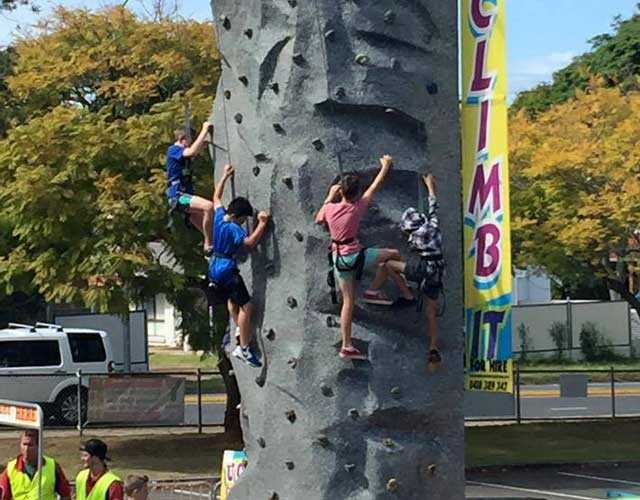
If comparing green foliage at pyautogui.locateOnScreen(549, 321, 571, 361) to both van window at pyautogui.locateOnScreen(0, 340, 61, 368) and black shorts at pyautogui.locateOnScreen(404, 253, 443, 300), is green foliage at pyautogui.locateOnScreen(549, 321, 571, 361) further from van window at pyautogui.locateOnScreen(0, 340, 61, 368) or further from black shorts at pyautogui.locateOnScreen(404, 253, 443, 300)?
black shorts at pyautogui.locateOnScreen(404, 253, 443, 300)

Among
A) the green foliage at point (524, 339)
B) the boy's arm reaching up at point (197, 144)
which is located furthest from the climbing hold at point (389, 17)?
the green foliage at point (524, 339)

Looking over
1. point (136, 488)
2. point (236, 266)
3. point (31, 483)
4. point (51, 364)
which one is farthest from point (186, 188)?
point (51, 364)

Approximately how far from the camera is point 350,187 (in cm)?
679

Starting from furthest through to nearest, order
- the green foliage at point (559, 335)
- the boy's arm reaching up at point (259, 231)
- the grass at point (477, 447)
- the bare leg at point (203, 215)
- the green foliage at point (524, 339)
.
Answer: the green foliage at point (559, 335), the green foliage at point (524, 339), the grass at point (477, 447), the bare leg at point (203, 215), the boy's arm reaching up at point (259, 231)

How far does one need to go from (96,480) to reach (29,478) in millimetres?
757

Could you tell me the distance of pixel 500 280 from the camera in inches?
295

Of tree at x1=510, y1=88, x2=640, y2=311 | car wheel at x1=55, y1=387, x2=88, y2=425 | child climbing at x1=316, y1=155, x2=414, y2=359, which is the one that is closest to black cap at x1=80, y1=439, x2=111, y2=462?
child climbing at x1=316, y1=155, x2=414, y2=359

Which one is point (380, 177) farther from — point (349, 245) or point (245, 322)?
point (245, 322)

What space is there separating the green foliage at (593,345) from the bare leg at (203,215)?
132ft

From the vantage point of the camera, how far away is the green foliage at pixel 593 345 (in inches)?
1850

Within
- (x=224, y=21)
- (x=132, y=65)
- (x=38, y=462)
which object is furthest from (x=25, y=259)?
(x=224, y=21)

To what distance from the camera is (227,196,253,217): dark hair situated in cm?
715

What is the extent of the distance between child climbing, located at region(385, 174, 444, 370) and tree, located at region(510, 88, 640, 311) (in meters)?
16.7

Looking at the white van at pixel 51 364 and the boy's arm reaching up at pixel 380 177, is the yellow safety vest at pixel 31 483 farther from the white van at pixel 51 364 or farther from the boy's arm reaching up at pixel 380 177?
the white van at pixel 51 364
